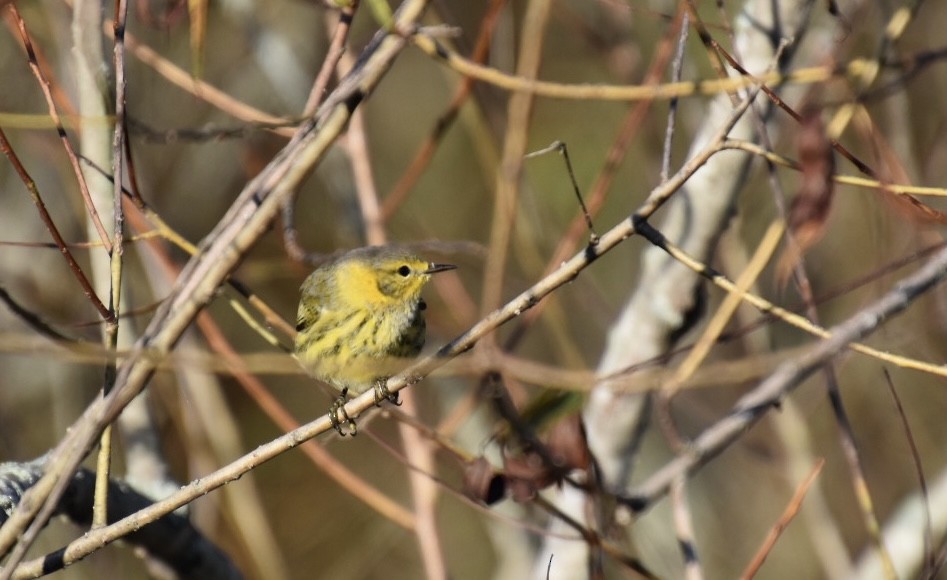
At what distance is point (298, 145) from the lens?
7.19 feet

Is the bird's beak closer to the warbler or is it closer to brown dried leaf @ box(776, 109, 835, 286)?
the warbler

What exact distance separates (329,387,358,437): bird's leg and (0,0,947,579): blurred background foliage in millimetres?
377

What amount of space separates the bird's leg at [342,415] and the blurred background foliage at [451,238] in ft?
1.24

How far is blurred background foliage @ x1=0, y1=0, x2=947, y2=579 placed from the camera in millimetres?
4484

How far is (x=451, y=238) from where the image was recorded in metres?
8.64

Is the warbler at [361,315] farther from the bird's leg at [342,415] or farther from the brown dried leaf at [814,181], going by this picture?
the brown dried leaf at [814,181]

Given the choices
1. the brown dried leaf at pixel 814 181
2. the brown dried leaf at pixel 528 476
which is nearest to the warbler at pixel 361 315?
the brown dried leaf at pixel 528 476

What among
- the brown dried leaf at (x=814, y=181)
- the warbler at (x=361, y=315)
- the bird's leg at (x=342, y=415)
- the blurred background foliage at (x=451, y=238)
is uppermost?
the blurred background foliage at (x=451, y=238)

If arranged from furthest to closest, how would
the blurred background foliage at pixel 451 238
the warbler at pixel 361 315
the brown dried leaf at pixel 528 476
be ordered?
the blurred background foliage at pixel 451 238, the warbler at pixel 361 315, the brown dried leaf at pixel 528 476

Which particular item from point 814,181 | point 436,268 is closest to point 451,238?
point 436,268

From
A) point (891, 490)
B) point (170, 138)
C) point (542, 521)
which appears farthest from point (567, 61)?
point (170, 138)

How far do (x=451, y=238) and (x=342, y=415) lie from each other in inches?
240

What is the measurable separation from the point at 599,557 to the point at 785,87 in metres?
1.56

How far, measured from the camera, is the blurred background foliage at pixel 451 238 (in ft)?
14.7
